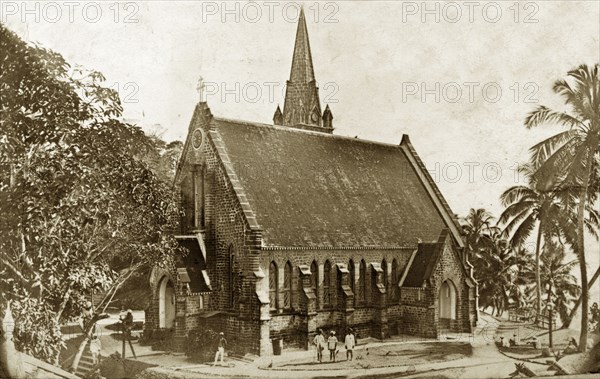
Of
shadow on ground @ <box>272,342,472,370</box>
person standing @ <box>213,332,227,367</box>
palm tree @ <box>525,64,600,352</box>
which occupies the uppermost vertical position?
palm tree @ <box>525,64,600,352</box>

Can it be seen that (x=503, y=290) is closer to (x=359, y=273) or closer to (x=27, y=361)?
(x=359, y=273)

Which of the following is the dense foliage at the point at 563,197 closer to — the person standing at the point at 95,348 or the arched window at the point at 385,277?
the arched window at the point at 385,277

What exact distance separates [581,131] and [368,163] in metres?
7.99

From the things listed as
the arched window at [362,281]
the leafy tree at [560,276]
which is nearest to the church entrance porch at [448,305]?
the arched window at [362,281]

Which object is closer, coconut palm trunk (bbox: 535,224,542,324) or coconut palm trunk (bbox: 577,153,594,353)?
coconut palm trunk (bbox: 577,153,594,353)

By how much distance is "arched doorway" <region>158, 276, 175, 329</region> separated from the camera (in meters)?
17.0

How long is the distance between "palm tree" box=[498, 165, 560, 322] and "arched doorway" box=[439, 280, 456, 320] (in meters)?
5.70

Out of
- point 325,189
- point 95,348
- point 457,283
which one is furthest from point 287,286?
point 457,283

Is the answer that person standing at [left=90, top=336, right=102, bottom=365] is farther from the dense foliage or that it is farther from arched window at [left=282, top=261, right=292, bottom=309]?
the dense foliage

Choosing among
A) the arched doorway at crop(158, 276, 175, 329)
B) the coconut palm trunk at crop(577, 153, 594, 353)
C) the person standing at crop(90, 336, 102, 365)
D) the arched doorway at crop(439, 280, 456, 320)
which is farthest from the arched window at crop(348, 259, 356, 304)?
the person standing at crop(90, 336, 102, 365)

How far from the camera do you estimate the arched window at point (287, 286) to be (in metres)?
18.4

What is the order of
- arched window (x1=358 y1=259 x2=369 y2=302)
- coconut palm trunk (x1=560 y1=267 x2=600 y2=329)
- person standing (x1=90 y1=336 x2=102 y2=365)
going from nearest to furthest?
person standing (x1=90 y1=336 x2=102 y2=365)
coconut palm trunk (x1=560 y1=267 x2=600 y2=329)
arched window (x1=358 y1=259 x2=369 y2=302)

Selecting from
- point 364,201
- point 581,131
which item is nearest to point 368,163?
point 364,201

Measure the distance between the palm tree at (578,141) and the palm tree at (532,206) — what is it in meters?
0.42
